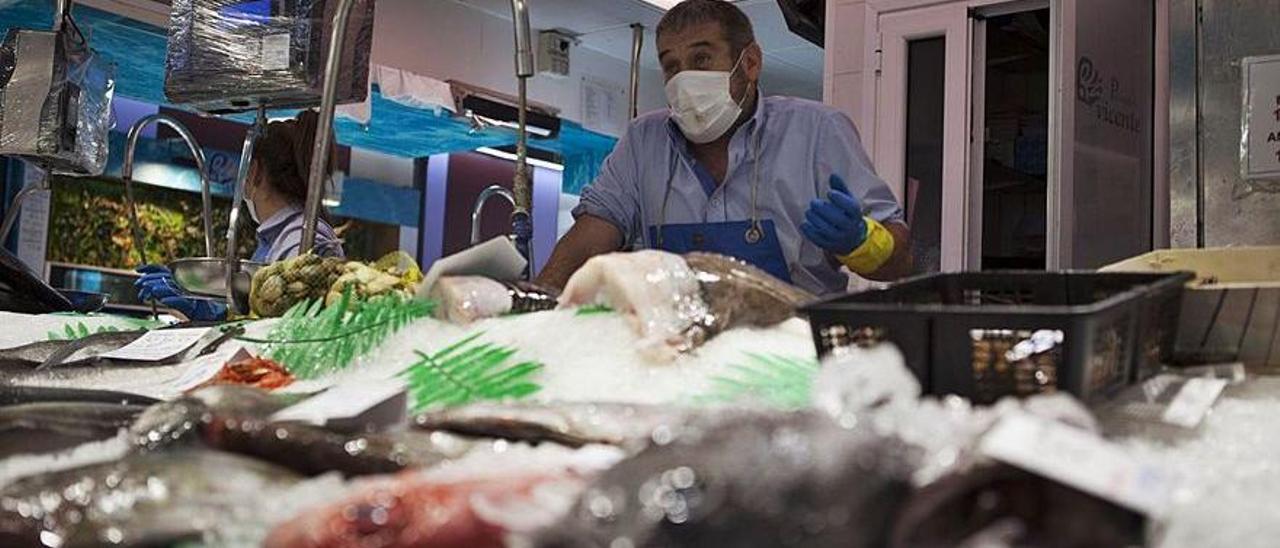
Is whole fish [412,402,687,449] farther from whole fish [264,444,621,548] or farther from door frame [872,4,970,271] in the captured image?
door frame [872,4,970,271]

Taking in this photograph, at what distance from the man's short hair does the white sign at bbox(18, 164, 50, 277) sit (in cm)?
674

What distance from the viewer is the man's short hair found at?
3598 mm

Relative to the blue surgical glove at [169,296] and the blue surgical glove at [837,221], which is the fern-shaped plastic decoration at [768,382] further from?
the blue surgical glove at [169,296]

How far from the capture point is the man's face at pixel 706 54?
360 centimetres

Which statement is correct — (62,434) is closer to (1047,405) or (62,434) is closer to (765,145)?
(1047,405)

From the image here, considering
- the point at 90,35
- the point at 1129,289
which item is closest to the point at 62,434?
the point at 1129,289

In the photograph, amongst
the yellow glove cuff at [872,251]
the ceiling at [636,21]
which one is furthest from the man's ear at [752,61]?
the ceiling at [636,21]

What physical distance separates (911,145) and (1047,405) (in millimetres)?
3579

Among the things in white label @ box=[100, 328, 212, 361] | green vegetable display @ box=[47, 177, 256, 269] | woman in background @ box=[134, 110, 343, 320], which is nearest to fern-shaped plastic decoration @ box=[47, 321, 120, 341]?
white label @ box=[100, 328, 212, 361]

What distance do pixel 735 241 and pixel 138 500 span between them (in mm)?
2766

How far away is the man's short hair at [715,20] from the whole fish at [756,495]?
9.46 ft

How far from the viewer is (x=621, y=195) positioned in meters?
3.85

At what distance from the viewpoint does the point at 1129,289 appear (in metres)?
1.43

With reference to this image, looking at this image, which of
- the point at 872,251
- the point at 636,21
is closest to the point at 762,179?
the point at 872,251
